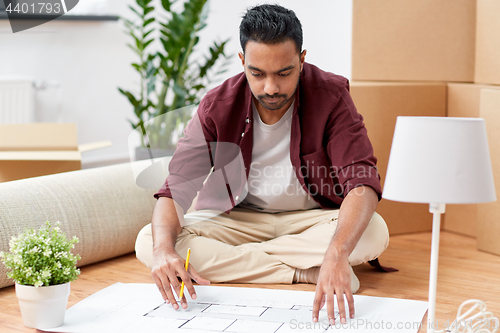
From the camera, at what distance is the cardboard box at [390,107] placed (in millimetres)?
1966

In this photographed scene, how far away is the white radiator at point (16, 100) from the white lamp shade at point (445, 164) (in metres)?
3.06

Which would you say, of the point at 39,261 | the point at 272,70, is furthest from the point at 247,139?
the point at 39,261

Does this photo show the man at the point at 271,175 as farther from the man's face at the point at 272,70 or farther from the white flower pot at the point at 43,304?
the white flower pot at the point at 43,304

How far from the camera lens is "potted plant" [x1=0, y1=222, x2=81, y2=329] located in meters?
1.10

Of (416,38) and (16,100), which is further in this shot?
(16,100)

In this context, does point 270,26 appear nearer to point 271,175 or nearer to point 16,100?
point 271,175

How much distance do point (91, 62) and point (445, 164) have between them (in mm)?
3260

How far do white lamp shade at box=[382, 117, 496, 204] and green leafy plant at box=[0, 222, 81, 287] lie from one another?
25.5 inches

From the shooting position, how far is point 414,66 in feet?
6.70

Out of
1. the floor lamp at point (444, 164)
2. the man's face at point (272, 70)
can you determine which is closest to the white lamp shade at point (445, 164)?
the floor lamp at point (444, 164)

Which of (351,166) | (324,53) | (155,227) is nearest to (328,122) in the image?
(351,166)

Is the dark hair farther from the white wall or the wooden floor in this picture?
the white wall

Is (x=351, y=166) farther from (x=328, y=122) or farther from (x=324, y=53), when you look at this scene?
(x=324, y=53)

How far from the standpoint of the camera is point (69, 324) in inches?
44.9
